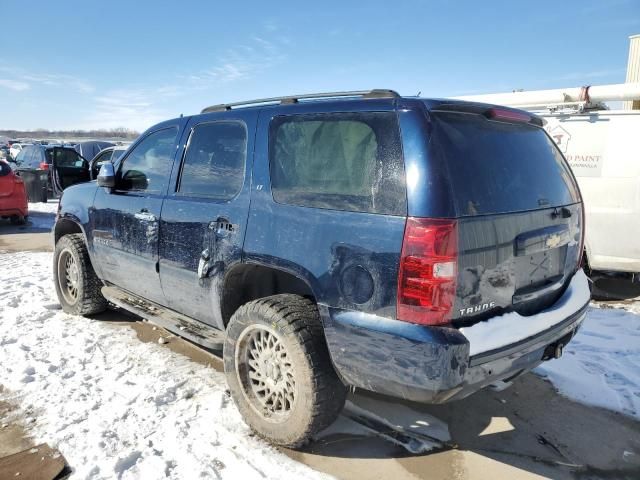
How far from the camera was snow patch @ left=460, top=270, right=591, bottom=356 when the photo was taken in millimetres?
2146

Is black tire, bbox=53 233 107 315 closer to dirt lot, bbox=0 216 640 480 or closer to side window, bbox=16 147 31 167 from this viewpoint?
dirt lot, bbox=0 216 640 480

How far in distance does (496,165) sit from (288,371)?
160 cm

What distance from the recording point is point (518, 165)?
2.61 metres

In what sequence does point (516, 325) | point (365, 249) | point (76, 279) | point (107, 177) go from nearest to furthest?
point (365, 249) → point (516, 325) → point (107, 177) → point (76, 279)

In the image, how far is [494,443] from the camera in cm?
289

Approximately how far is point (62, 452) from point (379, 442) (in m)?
1.82

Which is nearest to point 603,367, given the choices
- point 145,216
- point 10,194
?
point 145,216

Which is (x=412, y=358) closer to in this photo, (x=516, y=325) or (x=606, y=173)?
(x=516, y=325)

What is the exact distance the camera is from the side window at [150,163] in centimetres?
372

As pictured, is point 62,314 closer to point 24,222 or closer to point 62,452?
point 62,452

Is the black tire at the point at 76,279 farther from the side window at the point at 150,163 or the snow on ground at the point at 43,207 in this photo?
the snow on ground at the point at 43,207

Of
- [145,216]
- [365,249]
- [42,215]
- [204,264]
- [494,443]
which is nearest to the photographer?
[365,249]

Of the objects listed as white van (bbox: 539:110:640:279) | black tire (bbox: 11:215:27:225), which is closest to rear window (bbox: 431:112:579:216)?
white van (bbox: 539:110:640:279)

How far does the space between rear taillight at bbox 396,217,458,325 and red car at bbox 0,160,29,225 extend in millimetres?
10863
